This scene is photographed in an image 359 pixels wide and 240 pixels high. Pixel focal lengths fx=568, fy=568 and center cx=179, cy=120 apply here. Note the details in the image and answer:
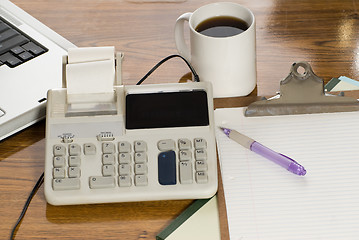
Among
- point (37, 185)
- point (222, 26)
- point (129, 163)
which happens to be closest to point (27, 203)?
point (37, 185)

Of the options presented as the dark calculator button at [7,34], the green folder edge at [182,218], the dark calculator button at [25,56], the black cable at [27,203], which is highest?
the dark calculator button at [7,34]

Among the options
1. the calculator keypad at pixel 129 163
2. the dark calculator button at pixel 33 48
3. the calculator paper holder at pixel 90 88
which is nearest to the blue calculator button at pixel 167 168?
the calculator keypad at pixel 129 163

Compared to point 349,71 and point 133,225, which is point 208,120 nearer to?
point 133,225

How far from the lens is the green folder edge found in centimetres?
70

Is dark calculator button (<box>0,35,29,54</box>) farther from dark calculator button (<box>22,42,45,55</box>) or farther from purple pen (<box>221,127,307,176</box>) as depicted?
purple pen (<box>221,127,307,176</box>)

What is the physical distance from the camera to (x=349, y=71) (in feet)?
3.00

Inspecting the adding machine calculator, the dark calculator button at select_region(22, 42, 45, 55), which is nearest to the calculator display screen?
the adding machine calculator

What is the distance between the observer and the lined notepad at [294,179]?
69cm

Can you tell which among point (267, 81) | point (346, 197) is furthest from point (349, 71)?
point (346, 197)

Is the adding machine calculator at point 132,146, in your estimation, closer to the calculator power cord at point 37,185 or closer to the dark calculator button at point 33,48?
the calculator power cord at point 37,185

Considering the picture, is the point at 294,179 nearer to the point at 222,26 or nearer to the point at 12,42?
the point at 222,26

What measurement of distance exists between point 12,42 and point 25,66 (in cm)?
6

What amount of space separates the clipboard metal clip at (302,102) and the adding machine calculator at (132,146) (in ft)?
0.33

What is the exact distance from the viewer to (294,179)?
74 centimetres
